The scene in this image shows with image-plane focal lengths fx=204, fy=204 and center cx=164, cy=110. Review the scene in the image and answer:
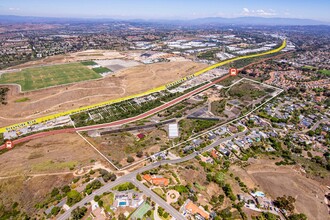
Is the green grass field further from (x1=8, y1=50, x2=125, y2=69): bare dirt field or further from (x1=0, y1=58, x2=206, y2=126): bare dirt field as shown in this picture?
(x1=8, y1=50, x2=125, y2=69): bare dirt field

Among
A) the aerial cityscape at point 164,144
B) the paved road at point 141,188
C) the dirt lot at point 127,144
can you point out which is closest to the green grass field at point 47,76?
the aerial cityscape at point 164,144

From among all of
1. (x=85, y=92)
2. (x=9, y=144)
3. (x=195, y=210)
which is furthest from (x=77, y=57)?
(x=195, y=210)

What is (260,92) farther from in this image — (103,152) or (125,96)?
(103,152)

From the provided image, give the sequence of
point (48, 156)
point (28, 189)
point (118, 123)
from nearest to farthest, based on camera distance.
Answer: point (28, 189), point (48, 156), point (118, 123)

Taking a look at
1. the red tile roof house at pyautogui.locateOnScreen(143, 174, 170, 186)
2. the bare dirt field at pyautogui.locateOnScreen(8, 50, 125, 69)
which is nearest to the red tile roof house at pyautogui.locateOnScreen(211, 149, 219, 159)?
the red tile roof house at pyautogui.locateOnScreen(143, 174, 170, 186)

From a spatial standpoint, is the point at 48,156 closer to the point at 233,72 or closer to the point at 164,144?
the point at 164,144
